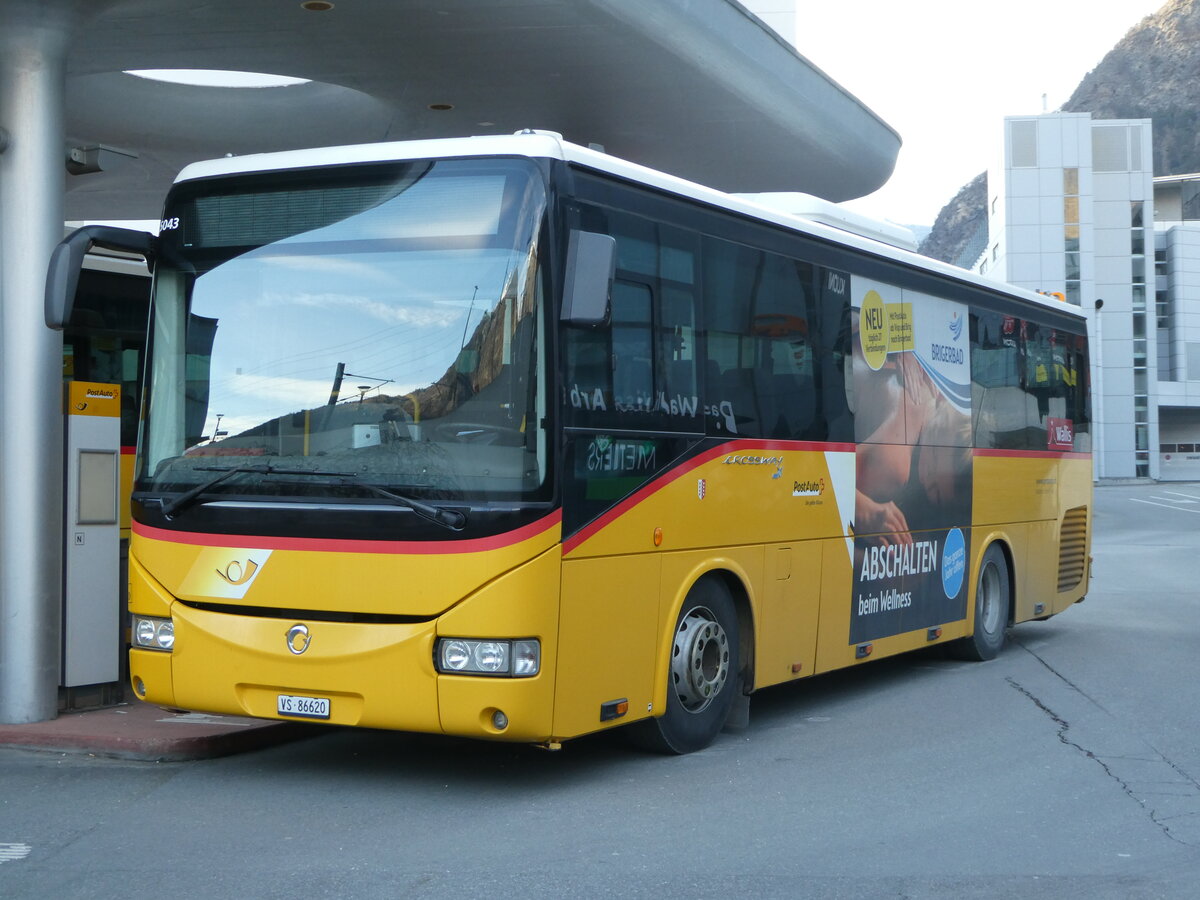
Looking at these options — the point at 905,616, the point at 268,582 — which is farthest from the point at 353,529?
the point at 905,616

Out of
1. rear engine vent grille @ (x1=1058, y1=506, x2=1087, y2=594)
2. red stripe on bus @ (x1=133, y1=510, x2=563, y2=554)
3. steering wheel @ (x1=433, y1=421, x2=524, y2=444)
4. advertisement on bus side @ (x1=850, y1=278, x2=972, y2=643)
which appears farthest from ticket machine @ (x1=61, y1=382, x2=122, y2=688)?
rear engine vent grille @ (x1=1058, y1=506, x2=1087, y2=594)

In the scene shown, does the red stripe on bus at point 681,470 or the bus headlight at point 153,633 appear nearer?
the red stripe on bus at point 681,470

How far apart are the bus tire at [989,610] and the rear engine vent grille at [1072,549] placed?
144cm

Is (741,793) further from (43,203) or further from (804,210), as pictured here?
(43,203)

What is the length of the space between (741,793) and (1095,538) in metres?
27.7

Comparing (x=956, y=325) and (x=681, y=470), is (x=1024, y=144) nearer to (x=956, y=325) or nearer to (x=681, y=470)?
(x=956, y=325)

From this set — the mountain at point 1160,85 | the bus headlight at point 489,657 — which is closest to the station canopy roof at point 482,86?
the bus headlight at point 489,657

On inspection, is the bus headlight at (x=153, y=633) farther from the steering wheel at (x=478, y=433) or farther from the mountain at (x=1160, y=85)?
the mountain at (x=1160, y=85)

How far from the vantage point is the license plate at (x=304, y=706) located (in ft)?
22.9

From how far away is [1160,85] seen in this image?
14838 centimetres

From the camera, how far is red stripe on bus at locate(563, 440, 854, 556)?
279 inches

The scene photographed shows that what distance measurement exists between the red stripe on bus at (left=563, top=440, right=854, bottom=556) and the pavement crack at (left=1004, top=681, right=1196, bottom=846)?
230 cm

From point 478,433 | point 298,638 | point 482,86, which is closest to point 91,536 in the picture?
point 298,638

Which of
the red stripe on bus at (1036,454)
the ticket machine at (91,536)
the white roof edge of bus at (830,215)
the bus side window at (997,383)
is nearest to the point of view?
the ticket machine at (91,536)
